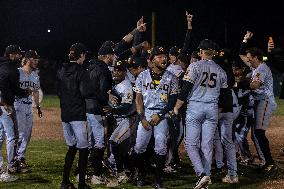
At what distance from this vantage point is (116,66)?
9.02 metres

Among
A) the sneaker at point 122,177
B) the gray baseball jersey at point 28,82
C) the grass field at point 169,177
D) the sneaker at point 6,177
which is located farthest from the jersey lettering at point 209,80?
the gray baseball jersey at point 28,82

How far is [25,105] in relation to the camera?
9984mm

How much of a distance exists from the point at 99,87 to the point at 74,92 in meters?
1.00

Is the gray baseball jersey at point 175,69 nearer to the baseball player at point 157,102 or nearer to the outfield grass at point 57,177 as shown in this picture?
the baseball player at point 157,102

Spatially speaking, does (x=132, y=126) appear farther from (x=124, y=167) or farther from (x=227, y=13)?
(x=227, y=13)

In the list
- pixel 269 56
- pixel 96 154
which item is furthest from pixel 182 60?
pixel 269 56

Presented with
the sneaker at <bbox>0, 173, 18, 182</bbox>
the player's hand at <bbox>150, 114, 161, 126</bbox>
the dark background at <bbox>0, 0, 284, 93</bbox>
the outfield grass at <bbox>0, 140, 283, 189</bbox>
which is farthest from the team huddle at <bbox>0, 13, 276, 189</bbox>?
the dark background at <bbox>0, 0, 284, 93</bbox>

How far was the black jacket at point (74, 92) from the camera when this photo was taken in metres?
7.78

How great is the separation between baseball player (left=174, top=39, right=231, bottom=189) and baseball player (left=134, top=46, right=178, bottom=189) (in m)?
0.27

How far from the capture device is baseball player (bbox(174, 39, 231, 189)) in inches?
311

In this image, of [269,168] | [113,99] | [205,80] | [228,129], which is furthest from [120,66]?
[269,168]

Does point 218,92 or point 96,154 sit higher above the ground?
point 218,92

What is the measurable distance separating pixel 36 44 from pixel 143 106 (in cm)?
4668

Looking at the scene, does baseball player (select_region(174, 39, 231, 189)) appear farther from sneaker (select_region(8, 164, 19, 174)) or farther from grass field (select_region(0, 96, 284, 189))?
sneaker (select_region(8, 164, 19, 174))
